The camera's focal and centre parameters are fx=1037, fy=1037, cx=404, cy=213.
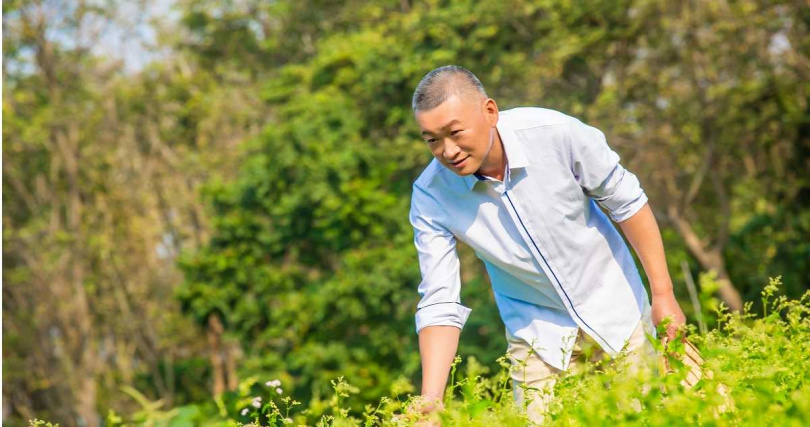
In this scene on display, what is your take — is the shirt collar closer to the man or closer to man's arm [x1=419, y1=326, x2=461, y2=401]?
the man

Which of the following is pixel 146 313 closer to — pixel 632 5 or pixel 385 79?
pixel 385 79

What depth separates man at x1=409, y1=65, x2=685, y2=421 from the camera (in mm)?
3133

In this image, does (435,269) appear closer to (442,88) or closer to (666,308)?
(442,88)

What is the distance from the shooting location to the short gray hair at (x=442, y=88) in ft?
9.64

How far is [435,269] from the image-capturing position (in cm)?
318

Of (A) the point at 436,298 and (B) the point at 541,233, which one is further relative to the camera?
(B) the point at 541,233

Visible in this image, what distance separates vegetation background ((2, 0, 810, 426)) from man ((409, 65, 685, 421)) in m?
9.77

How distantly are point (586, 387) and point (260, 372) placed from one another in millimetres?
14460

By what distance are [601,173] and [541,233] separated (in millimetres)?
263

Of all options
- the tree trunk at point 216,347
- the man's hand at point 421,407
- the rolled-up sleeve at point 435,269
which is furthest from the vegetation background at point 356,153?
the man's hand at point 421,407

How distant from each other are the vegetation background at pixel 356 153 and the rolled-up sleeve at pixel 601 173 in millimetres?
10012

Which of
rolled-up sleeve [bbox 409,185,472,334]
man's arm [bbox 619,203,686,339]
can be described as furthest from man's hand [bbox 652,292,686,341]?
rolled-up sleeve [bbox 409,185,472,334]

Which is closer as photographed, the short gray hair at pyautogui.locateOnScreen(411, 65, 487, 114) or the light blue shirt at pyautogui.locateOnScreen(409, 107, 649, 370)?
the short gray hair at pyautogui.locateOnScreen(411, 65, 487, 114)

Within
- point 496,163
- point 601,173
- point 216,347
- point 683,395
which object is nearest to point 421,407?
point 683,395
